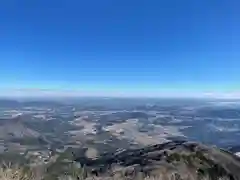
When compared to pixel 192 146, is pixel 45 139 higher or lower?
lower

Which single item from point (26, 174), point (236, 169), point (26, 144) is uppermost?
point (26, 174)

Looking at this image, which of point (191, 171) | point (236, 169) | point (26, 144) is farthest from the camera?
point (26, 144)

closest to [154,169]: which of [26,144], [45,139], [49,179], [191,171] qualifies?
[191,171]

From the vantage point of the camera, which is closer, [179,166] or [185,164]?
[179,166]

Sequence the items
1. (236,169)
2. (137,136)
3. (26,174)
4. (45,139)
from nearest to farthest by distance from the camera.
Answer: (26,174), (236,169), (45,139), (137,136)

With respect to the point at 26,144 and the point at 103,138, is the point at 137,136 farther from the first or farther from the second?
the point at 26,144

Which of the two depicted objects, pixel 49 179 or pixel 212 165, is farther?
pixel 212 165

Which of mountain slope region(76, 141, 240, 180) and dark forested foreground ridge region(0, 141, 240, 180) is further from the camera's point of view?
mountain slope region(76, 141, 240, 180)

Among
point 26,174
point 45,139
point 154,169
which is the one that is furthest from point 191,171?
point 45,139

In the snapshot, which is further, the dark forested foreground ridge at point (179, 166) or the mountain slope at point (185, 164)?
the mountain slope at point (185, 164)

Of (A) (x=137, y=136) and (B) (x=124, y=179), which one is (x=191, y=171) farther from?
(A) (x=137, y=136)
